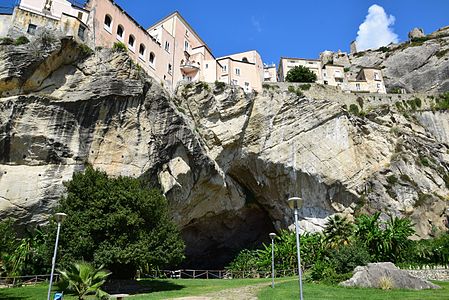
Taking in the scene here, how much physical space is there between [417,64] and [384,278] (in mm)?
61152

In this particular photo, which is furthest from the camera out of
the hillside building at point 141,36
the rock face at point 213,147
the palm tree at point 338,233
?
the palm tree at point 338,233

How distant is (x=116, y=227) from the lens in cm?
2105

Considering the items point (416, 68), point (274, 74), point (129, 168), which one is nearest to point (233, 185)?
point (129, 168)

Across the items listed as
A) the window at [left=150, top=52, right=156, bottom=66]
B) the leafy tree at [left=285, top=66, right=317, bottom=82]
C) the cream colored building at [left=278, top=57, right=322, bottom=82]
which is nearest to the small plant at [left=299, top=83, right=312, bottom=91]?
the leafy tree at [left=285, top=66, right=317, bottom=82]

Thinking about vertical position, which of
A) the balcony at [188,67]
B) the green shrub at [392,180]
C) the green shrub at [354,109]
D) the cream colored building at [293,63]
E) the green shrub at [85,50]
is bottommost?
the green shrub at [392,180]

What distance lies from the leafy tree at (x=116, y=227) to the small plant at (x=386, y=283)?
11746mm

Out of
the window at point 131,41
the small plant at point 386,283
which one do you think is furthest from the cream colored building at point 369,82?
the small plant at point 386,283

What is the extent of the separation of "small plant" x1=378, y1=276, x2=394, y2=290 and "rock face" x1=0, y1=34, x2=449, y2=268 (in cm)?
1985

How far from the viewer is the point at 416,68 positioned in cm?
6738

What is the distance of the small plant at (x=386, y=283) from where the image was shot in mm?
18719

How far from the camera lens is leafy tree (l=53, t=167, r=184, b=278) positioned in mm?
20203

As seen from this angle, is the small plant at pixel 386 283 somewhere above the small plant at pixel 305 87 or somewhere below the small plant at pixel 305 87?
below

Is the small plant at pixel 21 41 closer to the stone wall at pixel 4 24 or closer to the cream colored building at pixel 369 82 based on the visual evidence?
the stone wall at pixel 4 24

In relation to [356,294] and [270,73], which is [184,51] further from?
[356,294]
